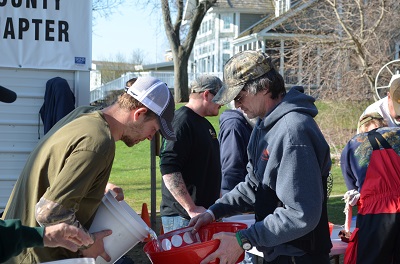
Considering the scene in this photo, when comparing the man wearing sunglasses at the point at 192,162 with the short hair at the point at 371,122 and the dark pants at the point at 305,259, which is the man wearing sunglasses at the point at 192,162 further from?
the dark pants at the point at 305,259

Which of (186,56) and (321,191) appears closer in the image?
(321,191)

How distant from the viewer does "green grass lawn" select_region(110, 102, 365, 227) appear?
11.4 metres

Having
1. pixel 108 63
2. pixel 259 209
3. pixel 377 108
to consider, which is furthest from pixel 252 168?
pixel 108 63

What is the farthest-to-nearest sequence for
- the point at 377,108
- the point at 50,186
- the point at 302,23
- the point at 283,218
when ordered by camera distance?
the point at 302,23 → the point at 377,108 → the point at 283,218 → the point at 50,186

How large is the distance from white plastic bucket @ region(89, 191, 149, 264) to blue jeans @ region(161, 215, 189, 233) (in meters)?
1.92

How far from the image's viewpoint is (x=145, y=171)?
16.2 m

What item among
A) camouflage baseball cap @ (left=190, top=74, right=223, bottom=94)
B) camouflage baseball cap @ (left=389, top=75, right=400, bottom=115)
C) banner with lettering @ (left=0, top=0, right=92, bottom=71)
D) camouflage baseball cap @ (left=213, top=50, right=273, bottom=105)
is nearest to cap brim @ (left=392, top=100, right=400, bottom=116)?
camouflage baseball cap @ (left=389, top=75, right=400, bottom=115)

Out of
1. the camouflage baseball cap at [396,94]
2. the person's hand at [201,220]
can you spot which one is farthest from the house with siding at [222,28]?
the person's hand at [201,220]

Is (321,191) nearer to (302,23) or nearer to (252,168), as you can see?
(252,168)

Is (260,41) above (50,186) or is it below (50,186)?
above

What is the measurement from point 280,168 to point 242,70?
581mm

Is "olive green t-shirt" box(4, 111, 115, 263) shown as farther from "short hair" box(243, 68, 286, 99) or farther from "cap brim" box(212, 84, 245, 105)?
"short hair" box(243, 68, 286, 99)

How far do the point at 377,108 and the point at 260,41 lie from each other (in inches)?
1230

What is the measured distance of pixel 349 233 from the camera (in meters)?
5.04
